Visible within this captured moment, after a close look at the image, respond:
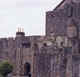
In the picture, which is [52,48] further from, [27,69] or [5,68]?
[27,69]

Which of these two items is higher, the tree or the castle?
the castle

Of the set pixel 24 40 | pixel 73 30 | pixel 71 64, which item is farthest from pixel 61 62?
pixel 24 40

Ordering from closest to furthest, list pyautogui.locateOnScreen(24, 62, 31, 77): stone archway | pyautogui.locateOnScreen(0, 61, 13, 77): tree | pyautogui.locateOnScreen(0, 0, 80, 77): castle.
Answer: pyautogui.locateOnScreen(0, 0, 80, 77): castle, pyautogui.locateOnScreen(0, 61, 13, 77): tree, pyautogui.locateOnScreen(24, 62, 31, 77): stone archway

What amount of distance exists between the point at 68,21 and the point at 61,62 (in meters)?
12.1

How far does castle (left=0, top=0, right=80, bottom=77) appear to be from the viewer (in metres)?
39.6

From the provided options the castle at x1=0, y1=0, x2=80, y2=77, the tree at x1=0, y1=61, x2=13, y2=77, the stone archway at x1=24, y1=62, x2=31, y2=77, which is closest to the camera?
the castle at x1=0, y1=0, x2=80, y2=77

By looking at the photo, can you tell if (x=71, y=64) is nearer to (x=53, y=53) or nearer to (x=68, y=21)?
(x=53, y=53)

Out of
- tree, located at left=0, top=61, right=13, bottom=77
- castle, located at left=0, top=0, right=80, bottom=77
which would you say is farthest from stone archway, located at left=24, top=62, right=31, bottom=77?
tree, located at left=0, top=61, right=13, bottom=77

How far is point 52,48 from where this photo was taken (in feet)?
142

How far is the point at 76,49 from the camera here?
4303 cm

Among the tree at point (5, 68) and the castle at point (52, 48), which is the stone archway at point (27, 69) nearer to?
the castle at point (52, 48)

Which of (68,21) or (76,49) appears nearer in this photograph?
(76,49)

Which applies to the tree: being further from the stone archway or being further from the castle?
the stone archway

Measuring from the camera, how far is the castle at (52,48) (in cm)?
3956
